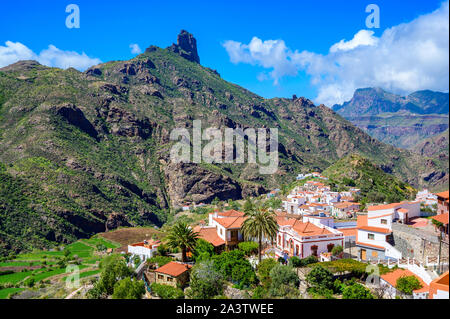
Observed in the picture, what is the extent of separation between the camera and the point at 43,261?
62219 mm

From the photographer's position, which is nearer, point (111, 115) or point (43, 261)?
point (43, 261)

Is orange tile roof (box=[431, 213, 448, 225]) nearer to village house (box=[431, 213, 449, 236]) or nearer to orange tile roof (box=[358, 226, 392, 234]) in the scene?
village house (box=[431, 213, 449, 236])

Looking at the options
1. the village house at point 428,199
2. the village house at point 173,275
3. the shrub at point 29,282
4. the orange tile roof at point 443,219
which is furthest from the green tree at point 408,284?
the shrub at point 29,282

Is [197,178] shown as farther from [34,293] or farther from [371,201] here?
[34,293]

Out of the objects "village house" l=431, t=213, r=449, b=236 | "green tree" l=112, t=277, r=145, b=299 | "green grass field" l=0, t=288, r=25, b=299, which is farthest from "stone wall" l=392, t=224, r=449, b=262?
"green grass field" l=0, t=288, r=25, b=299

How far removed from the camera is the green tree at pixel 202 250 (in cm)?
3368

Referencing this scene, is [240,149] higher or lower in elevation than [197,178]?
higher

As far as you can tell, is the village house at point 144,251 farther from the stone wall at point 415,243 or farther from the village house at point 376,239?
the stone wall at point 415,243

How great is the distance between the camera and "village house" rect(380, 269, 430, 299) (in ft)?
72.6

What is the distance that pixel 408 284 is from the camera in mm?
22703

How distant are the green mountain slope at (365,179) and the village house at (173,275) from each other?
59376 millimetres

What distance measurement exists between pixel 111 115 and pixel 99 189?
54.5 metres

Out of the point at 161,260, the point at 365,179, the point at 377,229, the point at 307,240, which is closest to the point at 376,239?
the point at 377,229
